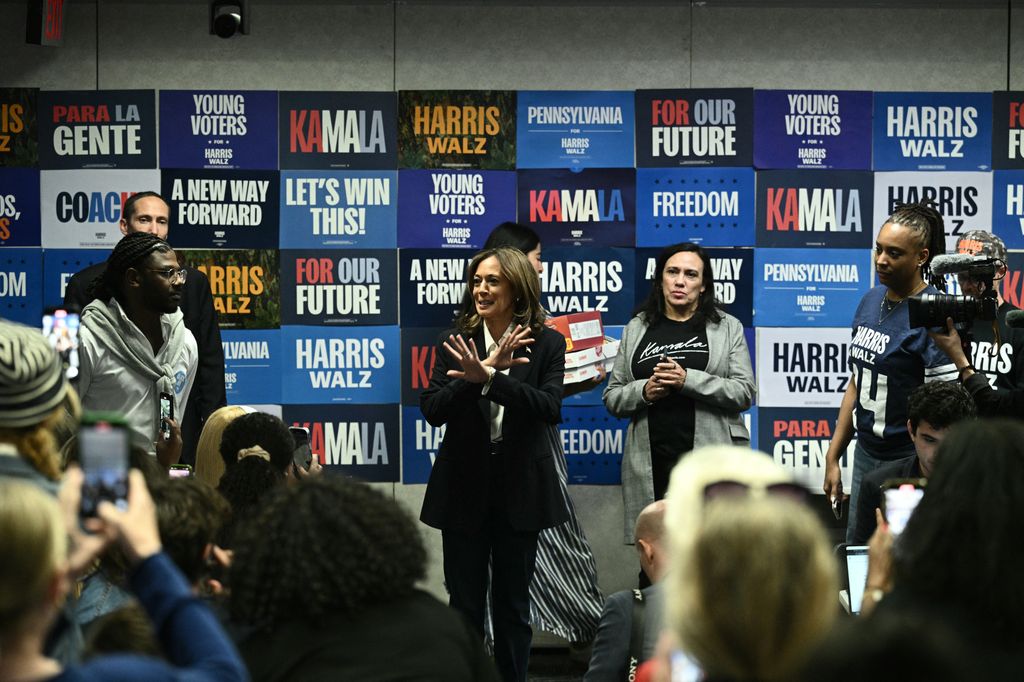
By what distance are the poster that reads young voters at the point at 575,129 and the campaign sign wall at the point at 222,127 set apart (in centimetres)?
115

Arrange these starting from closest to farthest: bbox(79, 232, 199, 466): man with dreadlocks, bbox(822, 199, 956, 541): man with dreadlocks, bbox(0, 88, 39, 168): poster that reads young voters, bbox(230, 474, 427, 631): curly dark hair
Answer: bbox(230, 474, 427, 631): curly dark hair → bbox(79, 232, 199, 466): man with dreadlocks → bbox(822, 199, 956, 541): man with dreadlocks → bbox(0, 88, 39, 168): poster that reads young voters

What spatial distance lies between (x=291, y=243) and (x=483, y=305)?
1.50 metres

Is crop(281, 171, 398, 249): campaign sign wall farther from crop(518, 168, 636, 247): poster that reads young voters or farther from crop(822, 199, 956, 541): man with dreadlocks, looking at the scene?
crop(822, 199, 956, 541): man with dreadlocks

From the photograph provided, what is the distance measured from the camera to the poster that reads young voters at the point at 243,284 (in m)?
5.50

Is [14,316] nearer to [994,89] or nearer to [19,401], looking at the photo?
[19,401]

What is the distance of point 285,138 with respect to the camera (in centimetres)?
553

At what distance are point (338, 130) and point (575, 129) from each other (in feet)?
3.53

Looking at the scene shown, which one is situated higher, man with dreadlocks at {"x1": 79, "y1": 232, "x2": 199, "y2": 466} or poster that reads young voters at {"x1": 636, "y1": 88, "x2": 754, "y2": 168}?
poster that reads young voters at {"x1": 636, "y1": 88, "x2": 754, "y2": 168}

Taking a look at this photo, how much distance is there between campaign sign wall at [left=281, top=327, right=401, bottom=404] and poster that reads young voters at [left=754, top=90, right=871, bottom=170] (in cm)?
191

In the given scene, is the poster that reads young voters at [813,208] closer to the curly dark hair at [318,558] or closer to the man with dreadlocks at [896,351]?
the man with dreadlocks at [896,351]

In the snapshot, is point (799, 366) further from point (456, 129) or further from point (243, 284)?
point (243, 284)

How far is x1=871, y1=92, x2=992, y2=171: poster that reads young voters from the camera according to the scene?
552 centimetres

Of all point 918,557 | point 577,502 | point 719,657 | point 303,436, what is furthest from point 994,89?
point 719,657

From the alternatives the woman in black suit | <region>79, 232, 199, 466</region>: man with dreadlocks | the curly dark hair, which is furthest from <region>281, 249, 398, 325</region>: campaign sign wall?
the curly dark hair
